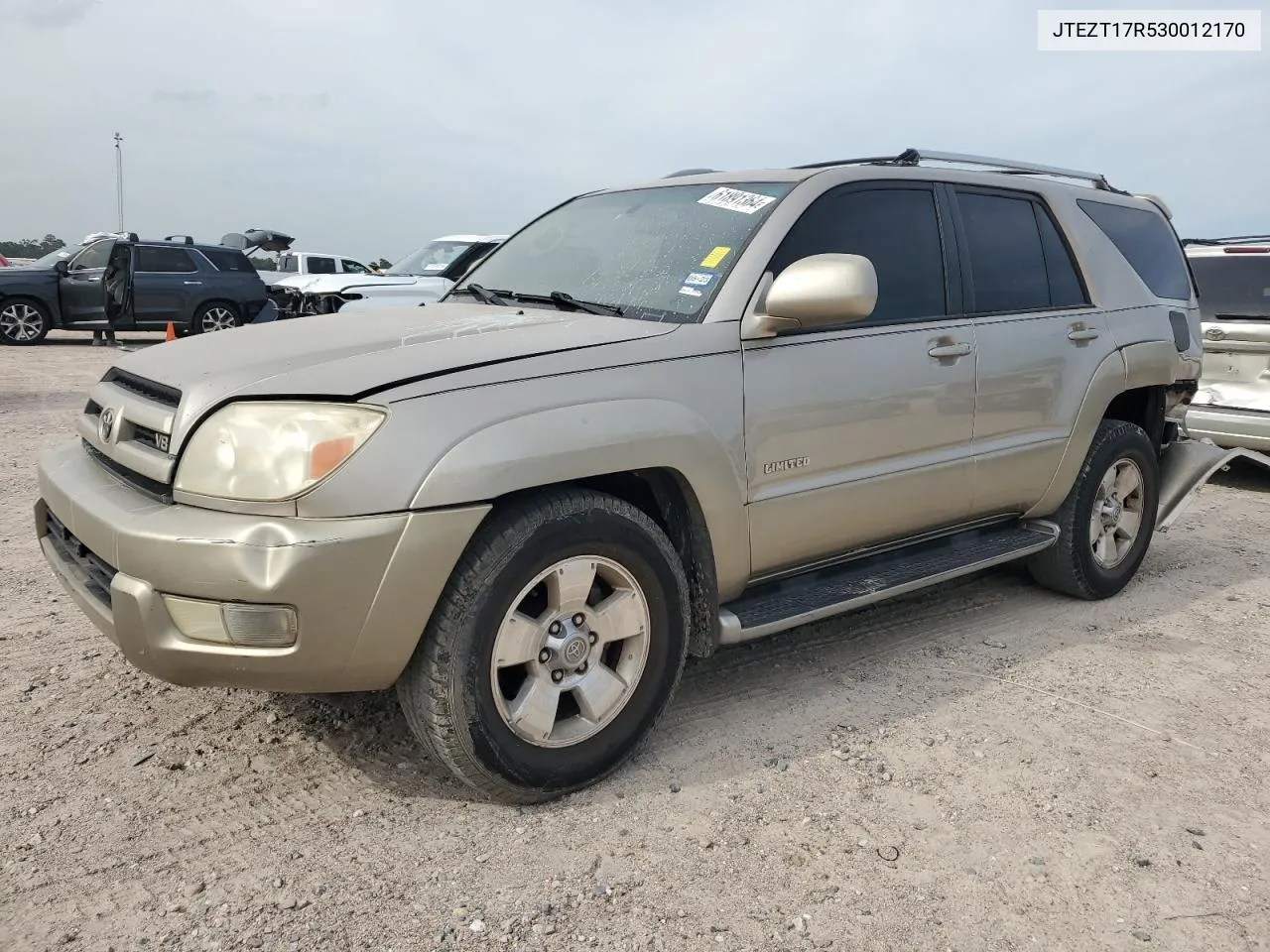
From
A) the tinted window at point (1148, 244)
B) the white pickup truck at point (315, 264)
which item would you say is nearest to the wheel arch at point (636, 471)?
the tinted window at point (1148, 244)

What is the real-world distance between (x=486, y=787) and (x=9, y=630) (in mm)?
2226

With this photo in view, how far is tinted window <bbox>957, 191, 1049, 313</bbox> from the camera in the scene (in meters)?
3.86

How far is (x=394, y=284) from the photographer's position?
12.9 metres

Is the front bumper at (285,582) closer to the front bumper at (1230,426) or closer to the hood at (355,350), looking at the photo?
the hood at (355,350)

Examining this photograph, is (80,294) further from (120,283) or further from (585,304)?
(585,304)

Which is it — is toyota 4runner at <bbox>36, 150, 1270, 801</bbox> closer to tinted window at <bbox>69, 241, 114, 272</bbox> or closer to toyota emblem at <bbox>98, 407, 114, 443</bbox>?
toyota emblem at <bbox>98, 407, 114, 443</bbox>

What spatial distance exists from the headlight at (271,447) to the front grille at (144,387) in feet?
0.74

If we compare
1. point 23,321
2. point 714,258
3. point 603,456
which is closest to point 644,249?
point 714,258

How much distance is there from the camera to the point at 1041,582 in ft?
14.9

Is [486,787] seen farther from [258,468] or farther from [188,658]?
[258,468]

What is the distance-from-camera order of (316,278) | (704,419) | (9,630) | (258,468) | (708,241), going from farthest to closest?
(316,278), (9,630), (708,241), (704,419), (258,468)

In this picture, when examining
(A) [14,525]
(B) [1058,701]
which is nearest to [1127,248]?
(B) [1058,701]

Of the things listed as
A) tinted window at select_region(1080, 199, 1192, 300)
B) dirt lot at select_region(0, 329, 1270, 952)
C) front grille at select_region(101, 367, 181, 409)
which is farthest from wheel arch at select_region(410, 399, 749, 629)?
tinted window at select_region(1080, 199, 1192, 300)

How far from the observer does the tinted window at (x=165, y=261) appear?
1495 cm
